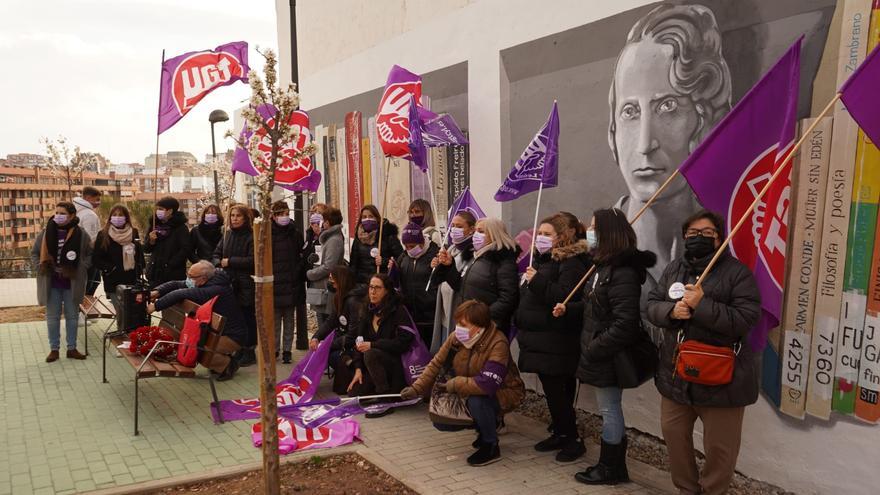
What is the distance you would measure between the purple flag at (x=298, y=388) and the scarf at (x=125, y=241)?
133 inches

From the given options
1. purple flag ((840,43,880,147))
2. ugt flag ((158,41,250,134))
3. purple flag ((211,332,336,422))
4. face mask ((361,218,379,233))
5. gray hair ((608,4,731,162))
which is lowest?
purple flag ((211,332,336,422))

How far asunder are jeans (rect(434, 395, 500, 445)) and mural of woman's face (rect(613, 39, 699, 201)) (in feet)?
6.91

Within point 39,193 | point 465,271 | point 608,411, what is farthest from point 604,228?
point 39,193

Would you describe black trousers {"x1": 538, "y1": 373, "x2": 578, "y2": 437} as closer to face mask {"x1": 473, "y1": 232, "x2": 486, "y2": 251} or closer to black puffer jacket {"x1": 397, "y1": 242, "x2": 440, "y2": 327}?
face mask {"x1": 473, "y1": 232, "x2": 486, "y2": 251}

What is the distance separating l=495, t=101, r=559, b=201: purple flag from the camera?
614 centimetres

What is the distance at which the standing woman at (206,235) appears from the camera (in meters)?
9.87

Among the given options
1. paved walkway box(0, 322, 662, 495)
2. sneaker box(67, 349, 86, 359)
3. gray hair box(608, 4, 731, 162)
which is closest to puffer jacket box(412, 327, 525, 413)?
paved walkway box(0, 322, 662, 495)

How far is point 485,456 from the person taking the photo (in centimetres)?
547

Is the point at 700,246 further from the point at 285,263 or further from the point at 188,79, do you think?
the point at 188,79

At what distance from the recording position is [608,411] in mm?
5031

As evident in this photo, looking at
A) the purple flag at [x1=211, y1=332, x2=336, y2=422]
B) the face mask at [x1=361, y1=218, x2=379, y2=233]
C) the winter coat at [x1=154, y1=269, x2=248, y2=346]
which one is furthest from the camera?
the face mask at [x1=361, y1=218, x2=379, y2=233]

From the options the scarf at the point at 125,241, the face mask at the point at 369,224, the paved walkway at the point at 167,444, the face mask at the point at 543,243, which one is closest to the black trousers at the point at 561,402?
the paved walkway at the point at 167,444

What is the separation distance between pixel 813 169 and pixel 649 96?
1560mm

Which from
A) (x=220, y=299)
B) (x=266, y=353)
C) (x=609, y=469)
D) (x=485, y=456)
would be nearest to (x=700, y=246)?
(x=609, y=469)
